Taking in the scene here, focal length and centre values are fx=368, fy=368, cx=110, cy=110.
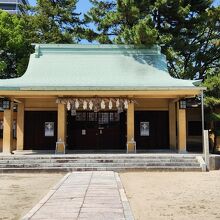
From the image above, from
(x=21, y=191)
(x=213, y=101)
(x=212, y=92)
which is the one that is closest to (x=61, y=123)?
(x=21, y=191)

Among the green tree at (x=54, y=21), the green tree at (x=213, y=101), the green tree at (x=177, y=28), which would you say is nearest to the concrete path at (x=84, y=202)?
the green tree at (x=213, y=101)

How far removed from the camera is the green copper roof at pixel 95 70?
1752cm

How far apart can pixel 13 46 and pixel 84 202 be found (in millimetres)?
21818

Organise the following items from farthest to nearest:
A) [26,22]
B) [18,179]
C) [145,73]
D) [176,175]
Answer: [26,22] → [145,73] → [176,175] → [18,179]

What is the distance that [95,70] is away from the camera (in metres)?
20.4

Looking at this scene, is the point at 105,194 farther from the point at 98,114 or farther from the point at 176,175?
the point at 98,114

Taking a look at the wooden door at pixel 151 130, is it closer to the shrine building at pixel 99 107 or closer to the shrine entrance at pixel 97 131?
the shrine building at pixel 99 107

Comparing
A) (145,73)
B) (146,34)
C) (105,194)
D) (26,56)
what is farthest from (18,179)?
(26,56)

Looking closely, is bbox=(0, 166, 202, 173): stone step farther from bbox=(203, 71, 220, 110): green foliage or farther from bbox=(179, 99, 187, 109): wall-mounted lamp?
bbox=(203, 71, 220, 110): green foliage

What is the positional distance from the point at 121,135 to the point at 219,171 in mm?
7018

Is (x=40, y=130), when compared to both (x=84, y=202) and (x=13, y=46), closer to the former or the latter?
(x=13, y=46)

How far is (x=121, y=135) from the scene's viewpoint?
20828 millimetres

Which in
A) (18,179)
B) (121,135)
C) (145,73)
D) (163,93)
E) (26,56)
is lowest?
(18,179)

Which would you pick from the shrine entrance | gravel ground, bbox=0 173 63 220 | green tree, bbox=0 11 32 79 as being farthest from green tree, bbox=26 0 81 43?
gravel ground, bbox=0 173 63 220
